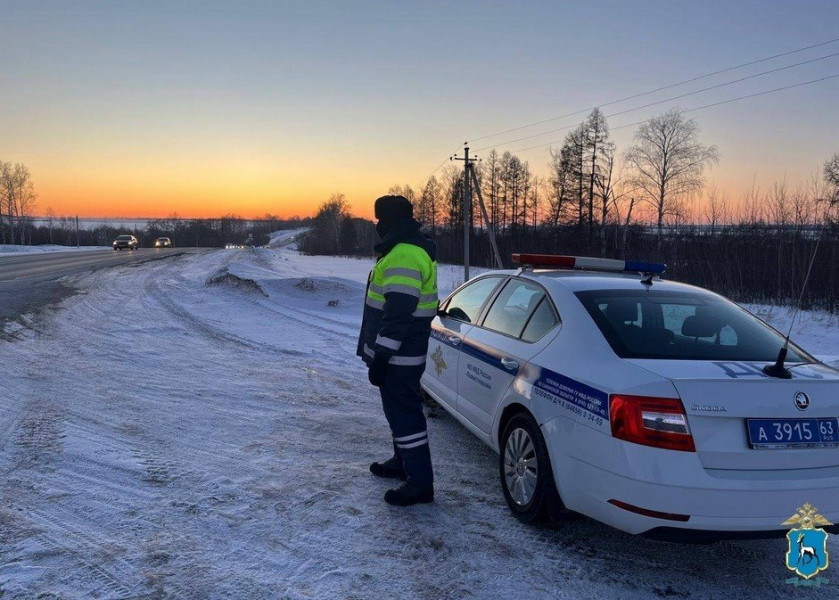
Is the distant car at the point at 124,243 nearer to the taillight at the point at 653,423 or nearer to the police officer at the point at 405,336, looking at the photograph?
the police officer at the point at 405,336

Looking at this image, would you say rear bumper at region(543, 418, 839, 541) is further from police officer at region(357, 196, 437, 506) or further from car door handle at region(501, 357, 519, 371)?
police officer at region(357, 196, 437, 506)

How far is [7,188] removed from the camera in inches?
2913

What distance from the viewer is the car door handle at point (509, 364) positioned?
11.9 ft

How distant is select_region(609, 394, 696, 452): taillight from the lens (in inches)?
101

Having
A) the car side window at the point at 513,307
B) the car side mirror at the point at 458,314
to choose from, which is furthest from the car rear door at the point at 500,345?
the car side mirror at the point at 458,314

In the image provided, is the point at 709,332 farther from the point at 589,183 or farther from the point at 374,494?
the point at 589,183

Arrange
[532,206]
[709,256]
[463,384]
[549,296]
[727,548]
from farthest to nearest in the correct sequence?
1. [532,206]
2. [709,256]
3. [463,384]
4. [549,296]
5. [727,548]

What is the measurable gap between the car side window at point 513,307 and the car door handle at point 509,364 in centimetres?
22

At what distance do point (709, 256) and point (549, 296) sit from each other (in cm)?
2309

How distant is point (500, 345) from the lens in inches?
156

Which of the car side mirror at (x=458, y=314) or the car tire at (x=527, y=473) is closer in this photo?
the car tire at (x=527, y=473)

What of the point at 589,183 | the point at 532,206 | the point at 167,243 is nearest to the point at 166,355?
the point at 589,183

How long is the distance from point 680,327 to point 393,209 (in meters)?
2.01

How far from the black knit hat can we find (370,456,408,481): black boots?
178 centimetres
